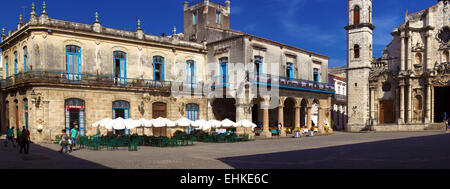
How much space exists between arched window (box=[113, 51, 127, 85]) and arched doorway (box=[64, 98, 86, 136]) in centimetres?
324

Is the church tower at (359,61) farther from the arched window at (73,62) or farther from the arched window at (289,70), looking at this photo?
the arched window at (73,62)

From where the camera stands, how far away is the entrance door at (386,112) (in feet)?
123

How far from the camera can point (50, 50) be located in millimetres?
23297

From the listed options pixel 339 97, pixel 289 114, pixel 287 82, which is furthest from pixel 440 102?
pixel 287 82

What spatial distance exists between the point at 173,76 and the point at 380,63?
894 inches

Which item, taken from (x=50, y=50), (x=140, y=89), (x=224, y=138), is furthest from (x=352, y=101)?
(x=50, y=50)

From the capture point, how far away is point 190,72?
30078 mm

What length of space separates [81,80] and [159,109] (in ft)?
20.9

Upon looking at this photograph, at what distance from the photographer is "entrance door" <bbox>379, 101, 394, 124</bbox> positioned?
37.5 m

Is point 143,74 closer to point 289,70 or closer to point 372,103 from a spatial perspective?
point 289,70

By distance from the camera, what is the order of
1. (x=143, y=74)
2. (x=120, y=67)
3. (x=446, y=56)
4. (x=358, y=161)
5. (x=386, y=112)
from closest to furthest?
1. (x=358, y=161)
2. (x=120, y=67)
3. (x=143, y=74)
4. (x=446, y=56)
5. (x=386, y=112)

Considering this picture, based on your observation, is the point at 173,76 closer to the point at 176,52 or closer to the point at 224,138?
the point at 176,52

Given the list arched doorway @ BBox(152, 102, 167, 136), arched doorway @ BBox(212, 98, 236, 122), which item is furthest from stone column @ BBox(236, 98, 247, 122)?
arched doorway @ BBox(152, 102, 167, 136)
